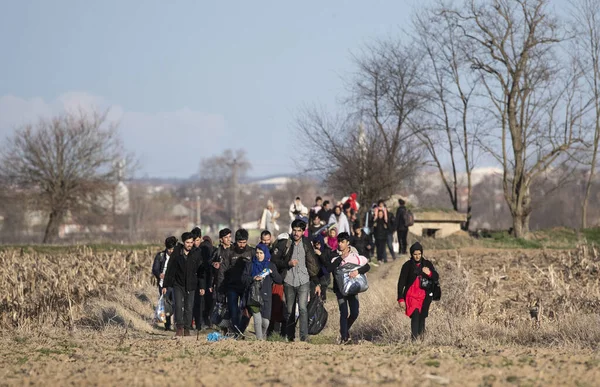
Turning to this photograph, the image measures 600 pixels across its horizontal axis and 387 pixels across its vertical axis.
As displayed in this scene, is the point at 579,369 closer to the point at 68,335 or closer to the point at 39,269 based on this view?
the point at 68,335

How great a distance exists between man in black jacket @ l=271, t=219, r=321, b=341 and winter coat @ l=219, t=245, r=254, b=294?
0.91 metres

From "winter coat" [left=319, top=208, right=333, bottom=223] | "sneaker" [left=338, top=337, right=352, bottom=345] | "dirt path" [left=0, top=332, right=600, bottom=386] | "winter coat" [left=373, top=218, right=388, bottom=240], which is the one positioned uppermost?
"winter coat" [left=319, top=208, right=333, bottom=223]

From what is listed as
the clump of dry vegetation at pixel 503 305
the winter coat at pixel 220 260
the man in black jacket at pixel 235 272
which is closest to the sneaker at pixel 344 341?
the clump of dry vegetation at pixel 503 305

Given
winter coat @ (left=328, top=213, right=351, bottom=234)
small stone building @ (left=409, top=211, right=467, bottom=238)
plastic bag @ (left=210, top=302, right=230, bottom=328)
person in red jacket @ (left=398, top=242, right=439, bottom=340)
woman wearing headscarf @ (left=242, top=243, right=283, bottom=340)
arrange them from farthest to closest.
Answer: small stone building @ (left=409, top=211, right=467, bottom=238), winter coat @ (left=328, top=213, right=351, bottom=234), plastic bag @ (left=210, top=302, right=230, bottom=328), woman wearing headscarf @ (left=242, top=243, right=283, bottom=340), person in red jacket @ (left=398, top=242, right=439, bottom=340)

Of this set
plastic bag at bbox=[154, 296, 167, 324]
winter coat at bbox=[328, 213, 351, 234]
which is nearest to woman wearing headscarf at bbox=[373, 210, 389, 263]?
winter coat at bbox=[328, 213, 351, 234]

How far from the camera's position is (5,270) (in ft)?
77.4

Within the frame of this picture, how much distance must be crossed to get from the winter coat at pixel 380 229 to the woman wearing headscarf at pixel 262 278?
43.0 ft

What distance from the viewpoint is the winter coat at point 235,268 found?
16562 mm

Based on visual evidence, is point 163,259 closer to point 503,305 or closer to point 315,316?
point 315,316

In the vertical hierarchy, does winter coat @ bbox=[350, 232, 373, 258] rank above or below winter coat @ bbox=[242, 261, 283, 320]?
above

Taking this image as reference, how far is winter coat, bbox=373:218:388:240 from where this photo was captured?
28827mm

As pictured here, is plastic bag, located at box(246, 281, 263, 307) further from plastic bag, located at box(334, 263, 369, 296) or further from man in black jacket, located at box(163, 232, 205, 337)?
man in black jacket, located at box(163, 232, 205, 337)

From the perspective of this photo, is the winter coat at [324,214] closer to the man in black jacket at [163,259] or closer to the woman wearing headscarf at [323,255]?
the woman wearing headscarf at [323,255]

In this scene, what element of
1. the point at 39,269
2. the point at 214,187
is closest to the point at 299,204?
the point at 39,269
